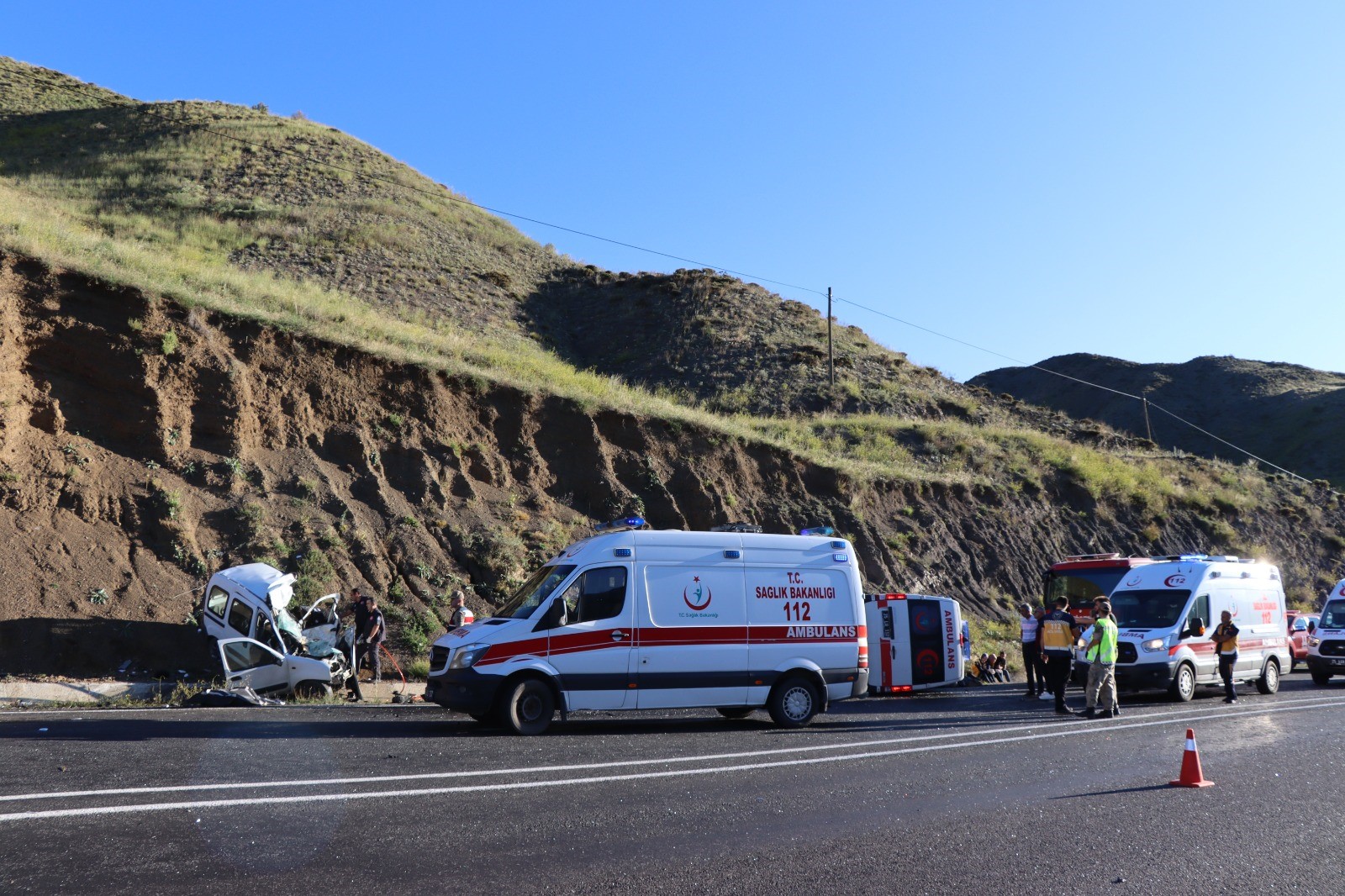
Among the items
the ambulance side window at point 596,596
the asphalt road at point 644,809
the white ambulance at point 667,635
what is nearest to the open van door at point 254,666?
the asphalt road at point 644,809

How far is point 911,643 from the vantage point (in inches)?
787

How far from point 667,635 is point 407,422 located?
13.0 m

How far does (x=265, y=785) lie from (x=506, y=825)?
7.60ft

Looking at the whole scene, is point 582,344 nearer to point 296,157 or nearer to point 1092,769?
point 296,157

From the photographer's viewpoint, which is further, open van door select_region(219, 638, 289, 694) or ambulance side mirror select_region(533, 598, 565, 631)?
open van door select_region(219, 638, 289, 694)

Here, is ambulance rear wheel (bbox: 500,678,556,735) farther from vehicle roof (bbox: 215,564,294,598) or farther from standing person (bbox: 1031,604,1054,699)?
standing person (bbox: 1031,604,1054,699)

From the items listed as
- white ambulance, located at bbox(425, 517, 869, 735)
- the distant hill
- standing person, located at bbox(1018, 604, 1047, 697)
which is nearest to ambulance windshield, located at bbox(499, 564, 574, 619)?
white ambulance, located at bbox(425, 517, 869, 735)

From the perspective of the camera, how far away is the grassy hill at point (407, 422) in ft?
63.2

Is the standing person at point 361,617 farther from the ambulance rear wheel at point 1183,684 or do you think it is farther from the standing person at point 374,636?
the ambulance rear wheel at point 1183,684

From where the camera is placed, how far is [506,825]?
7.28 m

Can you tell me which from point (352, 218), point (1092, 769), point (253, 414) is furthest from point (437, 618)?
point (352, 218)

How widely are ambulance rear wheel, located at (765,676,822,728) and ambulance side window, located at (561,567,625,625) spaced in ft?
8.37

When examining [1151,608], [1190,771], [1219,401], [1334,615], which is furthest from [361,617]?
[1219,401]

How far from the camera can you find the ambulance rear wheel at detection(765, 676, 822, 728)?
1367 cm
